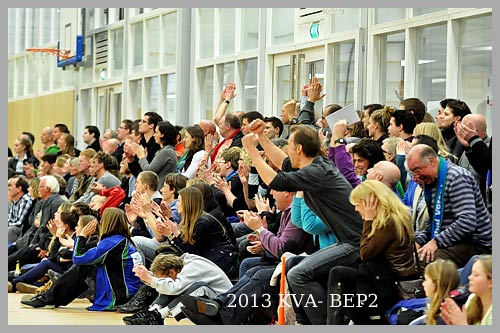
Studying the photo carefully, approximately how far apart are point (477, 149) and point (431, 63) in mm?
3750

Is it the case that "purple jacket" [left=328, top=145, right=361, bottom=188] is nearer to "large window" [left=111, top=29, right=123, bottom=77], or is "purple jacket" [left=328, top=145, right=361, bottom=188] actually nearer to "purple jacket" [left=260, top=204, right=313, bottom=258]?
"purple jacket" [left=260, top=204, right=313, bottom=258]

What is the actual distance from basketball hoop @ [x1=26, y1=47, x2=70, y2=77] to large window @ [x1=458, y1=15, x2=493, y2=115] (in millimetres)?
15958

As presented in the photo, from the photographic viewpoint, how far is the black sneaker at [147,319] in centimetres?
909

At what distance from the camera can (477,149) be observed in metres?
8.12

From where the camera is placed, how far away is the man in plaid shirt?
47.8ft

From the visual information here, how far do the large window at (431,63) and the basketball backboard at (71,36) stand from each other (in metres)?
13.6

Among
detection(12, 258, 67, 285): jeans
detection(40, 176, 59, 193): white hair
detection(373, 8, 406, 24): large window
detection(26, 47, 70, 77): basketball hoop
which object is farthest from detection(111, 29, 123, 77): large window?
detection(373, 8, 406, 24): large window

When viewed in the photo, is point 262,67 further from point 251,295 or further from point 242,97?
point 251,295

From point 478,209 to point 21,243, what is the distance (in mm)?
7661

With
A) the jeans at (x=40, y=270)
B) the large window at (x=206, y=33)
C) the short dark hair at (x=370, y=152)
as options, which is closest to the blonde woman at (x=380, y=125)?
the short dark hair at (x=370, y=152)

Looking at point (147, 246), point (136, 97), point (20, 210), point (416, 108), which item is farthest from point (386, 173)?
point (136, 97)

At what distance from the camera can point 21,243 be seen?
550 inches

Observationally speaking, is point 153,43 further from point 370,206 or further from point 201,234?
point 370,206

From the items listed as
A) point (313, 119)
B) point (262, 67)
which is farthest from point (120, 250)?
point (262, 67)
